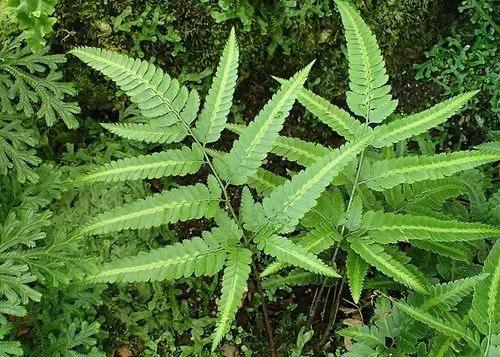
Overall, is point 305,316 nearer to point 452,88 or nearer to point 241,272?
point 241,272

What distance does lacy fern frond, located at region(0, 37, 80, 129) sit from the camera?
3.42 meters

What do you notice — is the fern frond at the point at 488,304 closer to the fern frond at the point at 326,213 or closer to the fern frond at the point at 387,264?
the fern frond at the point at 387,264

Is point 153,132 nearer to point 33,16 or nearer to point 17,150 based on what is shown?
point 33,16

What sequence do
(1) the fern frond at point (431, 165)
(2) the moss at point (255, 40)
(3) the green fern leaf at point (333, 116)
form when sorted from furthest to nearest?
(2) the moss at point (255, 40) < (3) the green fern leaf at point (333, 116) < (1) the fern frond at point (431, 165)

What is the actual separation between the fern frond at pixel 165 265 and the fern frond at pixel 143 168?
0.36 meters

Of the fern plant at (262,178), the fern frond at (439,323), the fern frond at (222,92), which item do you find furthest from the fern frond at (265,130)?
the fern frond at (439,323)

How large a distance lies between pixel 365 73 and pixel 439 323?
4.19 ft

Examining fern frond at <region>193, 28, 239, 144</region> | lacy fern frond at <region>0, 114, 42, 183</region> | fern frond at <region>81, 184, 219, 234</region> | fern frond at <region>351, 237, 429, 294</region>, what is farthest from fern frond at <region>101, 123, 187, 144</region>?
fern frond at <region>351, 237, 429, 294</region>

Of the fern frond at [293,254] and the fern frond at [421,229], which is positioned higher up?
the fern frond at [421,229]

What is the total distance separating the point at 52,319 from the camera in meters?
3.55

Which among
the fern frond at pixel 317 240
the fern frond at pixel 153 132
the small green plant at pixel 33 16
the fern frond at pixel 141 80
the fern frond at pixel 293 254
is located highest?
the small green plant at pixel 33 16

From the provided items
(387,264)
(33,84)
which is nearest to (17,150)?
(33,84)

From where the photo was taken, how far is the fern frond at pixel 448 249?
331 centimetres

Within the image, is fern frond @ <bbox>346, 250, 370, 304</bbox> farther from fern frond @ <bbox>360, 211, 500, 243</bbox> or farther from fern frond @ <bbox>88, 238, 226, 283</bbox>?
fern frond @ <bbox>88, 238, 226, 283</bbox>
